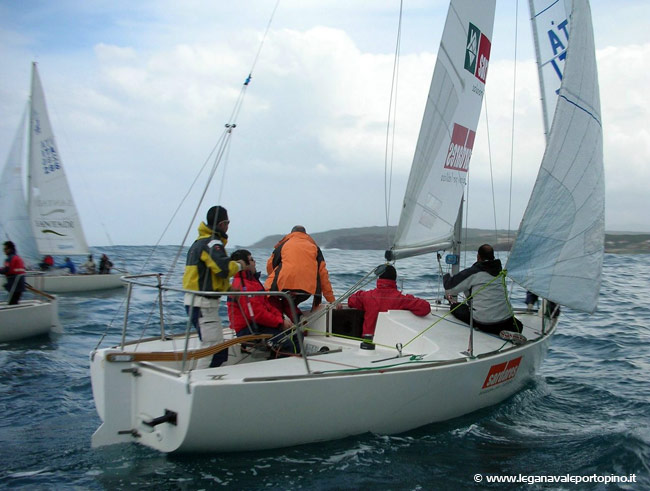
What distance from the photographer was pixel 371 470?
4.00m

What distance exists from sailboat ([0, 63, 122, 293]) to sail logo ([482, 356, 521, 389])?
14.2m

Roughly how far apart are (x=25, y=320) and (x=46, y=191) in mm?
9332

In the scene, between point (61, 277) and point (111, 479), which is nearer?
point (111, 479)

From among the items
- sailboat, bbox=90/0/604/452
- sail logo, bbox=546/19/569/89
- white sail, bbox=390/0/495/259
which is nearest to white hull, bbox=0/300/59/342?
sailboat, bbox=90/0/604/452

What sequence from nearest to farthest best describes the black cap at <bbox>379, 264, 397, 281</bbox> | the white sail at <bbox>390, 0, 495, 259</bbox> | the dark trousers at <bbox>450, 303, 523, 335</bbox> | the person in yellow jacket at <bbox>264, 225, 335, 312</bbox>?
the person in yellow jacket at <bbox>264, 225, 335, 312</bbox> < the black cap at <bbox>379, 264, 397, 281</bbox> < the dark trousers at <bbox>450, 303, 523, 335</bbox> < the white sail at <bbox>390, 0, 495, 259</bbox>

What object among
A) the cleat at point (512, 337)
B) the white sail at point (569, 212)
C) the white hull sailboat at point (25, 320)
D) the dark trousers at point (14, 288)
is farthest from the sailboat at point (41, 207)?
the white sail at point (569, 212)

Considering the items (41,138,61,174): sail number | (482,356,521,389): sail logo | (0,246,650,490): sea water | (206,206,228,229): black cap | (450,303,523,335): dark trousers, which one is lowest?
(0,246,650,490): sea water

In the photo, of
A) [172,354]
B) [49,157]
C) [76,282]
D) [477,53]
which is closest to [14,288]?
[172,354]

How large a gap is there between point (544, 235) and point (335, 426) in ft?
9.47

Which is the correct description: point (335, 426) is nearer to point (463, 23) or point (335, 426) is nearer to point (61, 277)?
point (463, 23)

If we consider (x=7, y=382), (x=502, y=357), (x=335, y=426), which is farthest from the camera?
(x=7, y=382)

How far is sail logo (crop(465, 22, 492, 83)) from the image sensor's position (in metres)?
6.77

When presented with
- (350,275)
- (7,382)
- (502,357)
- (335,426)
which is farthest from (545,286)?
(350,275)

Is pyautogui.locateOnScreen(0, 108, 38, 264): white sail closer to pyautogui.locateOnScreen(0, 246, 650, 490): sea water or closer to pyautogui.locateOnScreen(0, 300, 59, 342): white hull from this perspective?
pyautogui.locateOnScreen(0, 300, 59, 342): white hull
